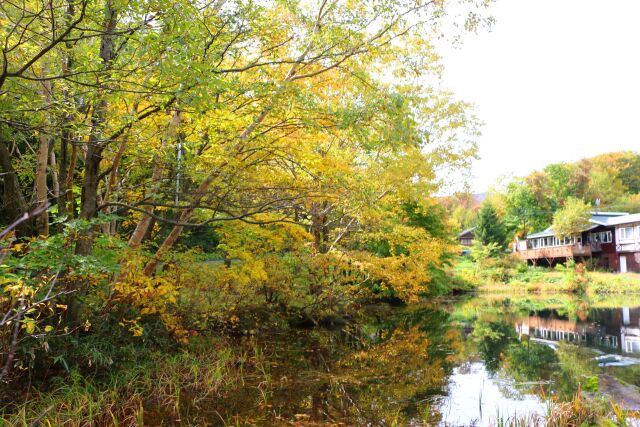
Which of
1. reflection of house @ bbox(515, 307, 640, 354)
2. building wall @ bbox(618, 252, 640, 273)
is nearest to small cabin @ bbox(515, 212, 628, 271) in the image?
building wall @ bbox(618, 252, 640, 273)

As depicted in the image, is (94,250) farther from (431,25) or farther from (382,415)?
(431,25)

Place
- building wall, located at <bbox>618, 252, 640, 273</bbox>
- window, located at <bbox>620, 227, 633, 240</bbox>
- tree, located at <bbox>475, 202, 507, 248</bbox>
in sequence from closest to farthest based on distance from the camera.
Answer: building wall, located at <bbox>618, 252, 640, 273</bbox>
window, located at <bbox>620, 227, 633, 240</bbox>
tree, located at <bbox>475, 202, 507, 248</bbox>

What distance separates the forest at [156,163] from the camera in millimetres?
5289

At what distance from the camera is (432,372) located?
376 inches

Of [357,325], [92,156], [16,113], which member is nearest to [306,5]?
[92,156]

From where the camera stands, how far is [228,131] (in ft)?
25.8

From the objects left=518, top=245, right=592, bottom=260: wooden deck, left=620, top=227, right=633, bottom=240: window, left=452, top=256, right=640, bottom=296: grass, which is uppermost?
left=620, top=227, right=633, bottom=240: window

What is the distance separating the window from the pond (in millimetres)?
23071

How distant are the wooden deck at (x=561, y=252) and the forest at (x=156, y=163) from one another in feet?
110

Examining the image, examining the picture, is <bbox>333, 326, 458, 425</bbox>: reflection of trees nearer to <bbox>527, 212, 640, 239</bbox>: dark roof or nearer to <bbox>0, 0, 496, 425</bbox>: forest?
<bbox>0, 0, 496, 425</bbox>: forest

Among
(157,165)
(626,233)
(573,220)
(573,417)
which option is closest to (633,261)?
(626,233)

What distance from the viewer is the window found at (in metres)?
37.2

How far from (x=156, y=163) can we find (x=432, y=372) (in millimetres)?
6584

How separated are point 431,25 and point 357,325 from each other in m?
10.8
